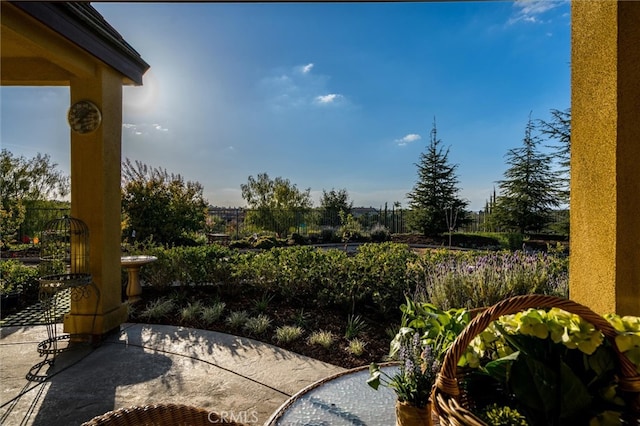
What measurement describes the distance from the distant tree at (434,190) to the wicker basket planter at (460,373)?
1290 cm

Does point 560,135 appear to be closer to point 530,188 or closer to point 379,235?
point 530,188

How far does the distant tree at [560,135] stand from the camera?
10.6 metres

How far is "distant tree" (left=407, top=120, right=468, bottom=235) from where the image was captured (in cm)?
1328

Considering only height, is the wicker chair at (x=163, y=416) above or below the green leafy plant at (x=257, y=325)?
above

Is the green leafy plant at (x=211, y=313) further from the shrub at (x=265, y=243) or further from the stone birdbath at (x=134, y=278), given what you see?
the shrub at (x=265, y=243)

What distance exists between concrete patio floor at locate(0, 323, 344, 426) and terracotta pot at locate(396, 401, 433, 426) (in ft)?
5.03

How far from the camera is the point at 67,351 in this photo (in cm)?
304

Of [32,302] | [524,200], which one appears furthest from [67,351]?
[524,200]

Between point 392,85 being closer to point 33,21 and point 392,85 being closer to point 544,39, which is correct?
point 544,39

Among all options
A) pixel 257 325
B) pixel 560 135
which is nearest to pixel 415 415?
pixel 257 325

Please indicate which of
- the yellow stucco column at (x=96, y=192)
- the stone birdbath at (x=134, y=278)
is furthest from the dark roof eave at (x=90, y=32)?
the stone birdbath at (x=134, y=278)

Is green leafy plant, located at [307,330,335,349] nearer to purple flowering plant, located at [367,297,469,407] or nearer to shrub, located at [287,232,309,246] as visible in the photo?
purple flowering plant, located at [367,297,469,407]

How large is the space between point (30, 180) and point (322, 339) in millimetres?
12413

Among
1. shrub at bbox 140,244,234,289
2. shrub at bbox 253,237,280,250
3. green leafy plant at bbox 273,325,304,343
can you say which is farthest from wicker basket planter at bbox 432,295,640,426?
shrub at bbox 253,237,280,250
